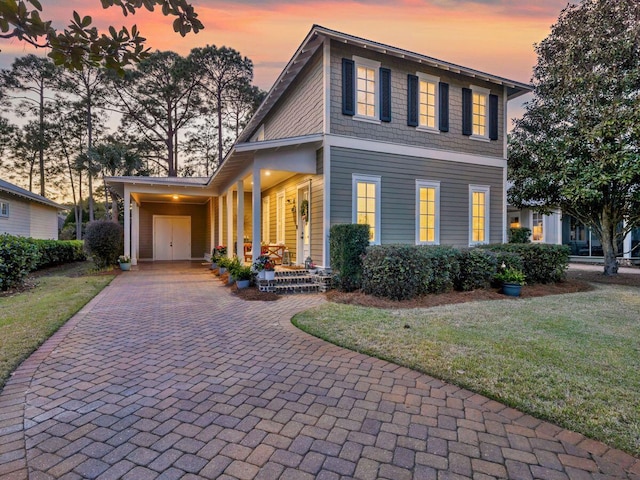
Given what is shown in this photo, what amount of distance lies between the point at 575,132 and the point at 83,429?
532 inches

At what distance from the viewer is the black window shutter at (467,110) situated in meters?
10.5

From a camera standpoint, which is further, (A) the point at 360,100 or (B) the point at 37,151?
(B) the point at 37,151

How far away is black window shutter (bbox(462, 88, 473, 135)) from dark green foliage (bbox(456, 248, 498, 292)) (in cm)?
462

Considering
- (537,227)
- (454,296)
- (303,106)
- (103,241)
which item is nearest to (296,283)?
(454,296)

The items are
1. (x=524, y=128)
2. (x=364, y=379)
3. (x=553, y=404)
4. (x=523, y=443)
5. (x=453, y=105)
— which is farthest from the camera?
(x=524, y=128)

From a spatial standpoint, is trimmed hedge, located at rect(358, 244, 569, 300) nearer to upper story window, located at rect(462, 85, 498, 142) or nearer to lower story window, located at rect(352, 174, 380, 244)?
lower story window, located at rect(352, 174, 380, 244)

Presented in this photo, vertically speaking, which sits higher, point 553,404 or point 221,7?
point 221,7

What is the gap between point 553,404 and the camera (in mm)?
2680

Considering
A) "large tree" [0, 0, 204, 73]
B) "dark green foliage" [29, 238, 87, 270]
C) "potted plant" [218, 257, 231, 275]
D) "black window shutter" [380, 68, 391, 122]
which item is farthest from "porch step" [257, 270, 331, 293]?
"dark green foliage" [29, 238, 87, 270]

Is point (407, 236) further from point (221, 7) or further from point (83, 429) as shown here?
point (83, 429)

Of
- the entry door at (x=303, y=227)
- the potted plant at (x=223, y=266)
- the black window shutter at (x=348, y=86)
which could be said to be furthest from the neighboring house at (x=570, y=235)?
the potted plant at (x=223, y=266)

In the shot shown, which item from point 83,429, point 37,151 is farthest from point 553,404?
point 37,151

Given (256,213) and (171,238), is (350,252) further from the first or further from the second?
(171,238)

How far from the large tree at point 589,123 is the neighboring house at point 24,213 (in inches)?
819
